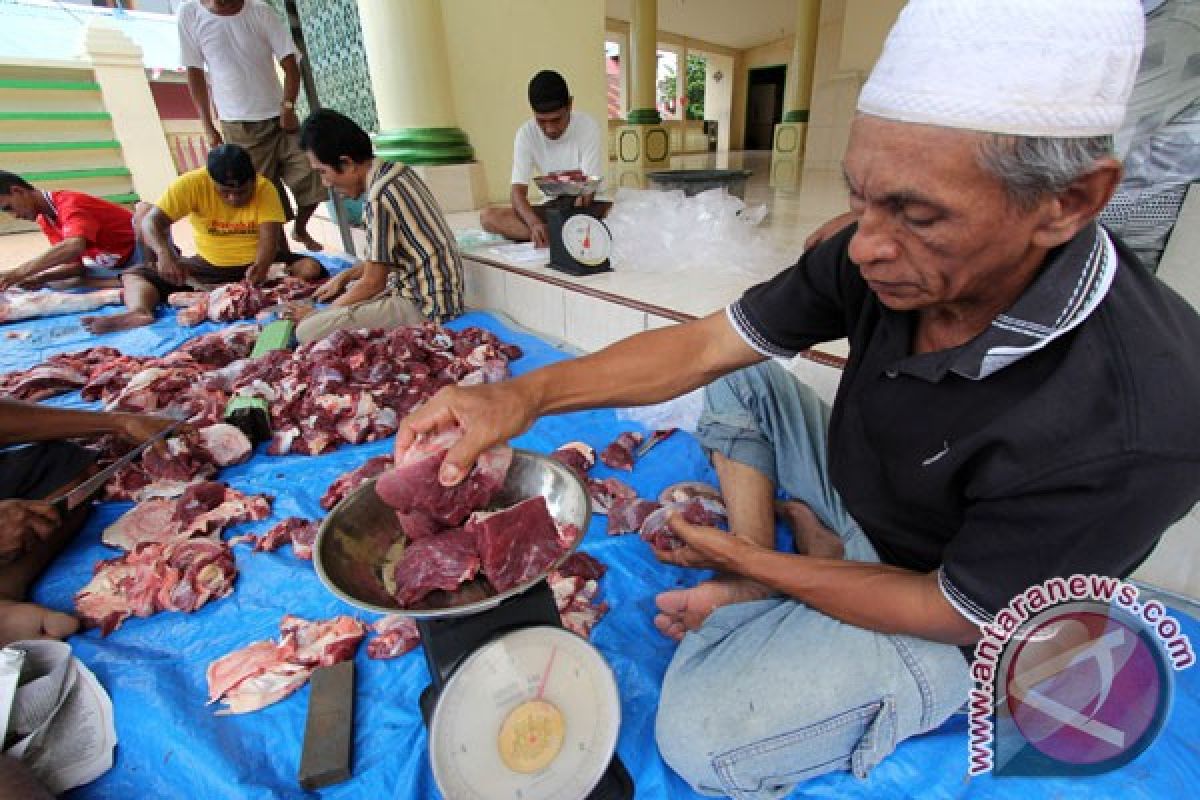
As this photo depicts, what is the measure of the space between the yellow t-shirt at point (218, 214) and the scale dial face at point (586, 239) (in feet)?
9.49

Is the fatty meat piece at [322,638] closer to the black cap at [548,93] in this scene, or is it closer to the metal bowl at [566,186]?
the metal bowl at [566,186]

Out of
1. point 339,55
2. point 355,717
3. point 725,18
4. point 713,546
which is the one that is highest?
point 725,18

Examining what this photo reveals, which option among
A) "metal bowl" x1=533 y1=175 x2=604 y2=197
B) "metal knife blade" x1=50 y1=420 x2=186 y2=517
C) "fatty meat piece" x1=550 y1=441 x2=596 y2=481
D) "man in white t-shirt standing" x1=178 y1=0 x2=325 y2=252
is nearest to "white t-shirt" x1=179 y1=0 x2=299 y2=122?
"man in white t-shirt standing" x1=178 y1=0 x2=325 y2=252

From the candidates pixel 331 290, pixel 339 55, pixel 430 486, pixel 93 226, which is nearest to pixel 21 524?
pixel 430 486

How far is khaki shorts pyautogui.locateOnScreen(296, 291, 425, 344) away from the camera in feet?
12.1

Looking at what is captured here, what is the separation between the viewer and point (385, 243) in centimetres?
358

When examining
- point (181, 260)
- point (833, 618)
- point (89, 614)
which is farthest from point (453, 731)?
point (181, 260)

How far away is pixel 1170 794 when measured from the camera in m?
1.26

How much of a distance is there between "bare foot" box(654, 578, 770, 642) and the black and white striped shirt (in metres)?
2.88

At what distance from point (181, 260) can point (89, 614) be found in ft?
13.5

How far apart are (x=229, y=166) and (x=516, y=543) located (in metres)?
4.56

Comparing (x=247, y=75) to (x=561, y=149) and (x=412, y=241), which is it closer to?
(x=561, y=149)

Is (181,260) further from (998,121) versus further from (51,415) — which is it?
(998,121)

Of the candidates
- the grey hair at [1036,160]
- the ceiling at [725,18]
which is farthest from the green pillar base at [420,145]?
the ceiling at [725,18]
